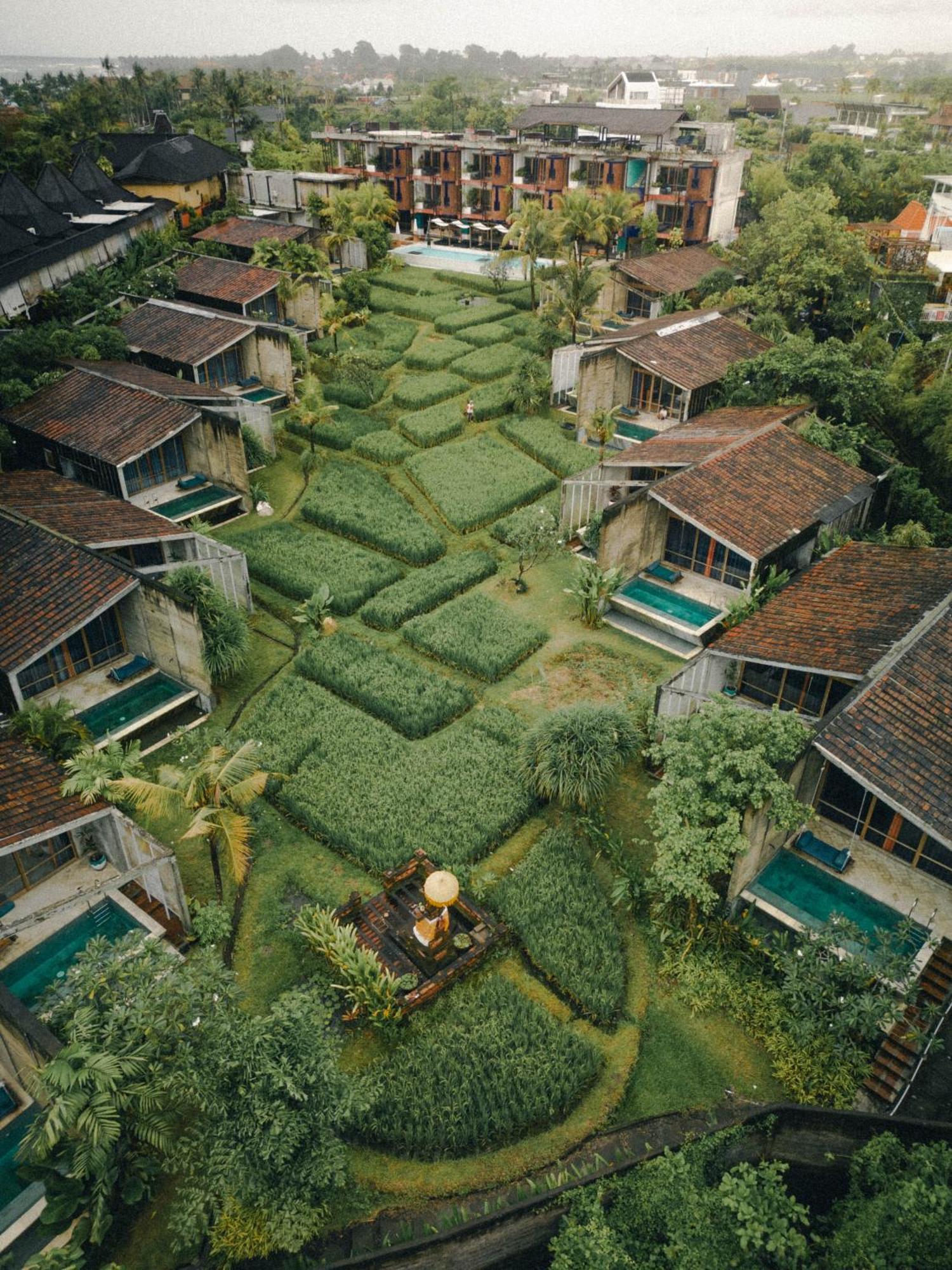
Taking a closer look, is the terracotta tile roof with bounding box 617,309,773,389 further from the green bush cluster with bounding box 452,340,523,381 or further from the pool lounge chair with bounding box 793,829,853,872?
the pool lounge chair with bounding box 793,829,853,872

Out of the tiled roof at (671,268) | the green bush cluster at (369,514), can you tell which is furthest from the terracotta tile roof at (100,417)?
the tiled roof at (671,268)

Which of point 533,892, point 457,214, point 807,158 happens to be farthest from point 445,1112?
point 807,158

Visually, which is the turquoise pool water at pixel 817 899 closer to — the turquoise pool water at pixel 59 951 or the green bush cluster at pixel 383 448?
the turquoise pool water at pixel 59 951

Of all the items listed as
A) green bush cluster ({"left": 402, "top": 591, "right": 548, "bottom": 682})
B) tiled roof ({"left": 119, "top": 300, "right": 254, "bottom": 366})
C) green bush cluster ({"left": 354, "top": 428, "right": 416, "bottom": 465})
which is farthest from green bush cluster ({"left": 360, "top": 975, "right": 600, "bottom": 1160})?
tiled roof ({"left": 119, "top": 300, "right": 254, "bottom": 366})

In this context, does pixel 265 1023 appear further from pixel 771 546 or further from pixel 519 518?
pixel 519 518

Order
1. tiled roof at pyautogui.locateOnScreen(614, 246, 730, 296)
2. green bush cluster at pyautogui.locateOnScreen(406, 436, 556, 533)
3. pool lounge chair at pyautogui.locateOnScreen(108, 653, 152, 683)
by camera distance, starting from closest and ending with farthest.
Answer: pool lounge chair at pyautogui.locateOnScreen(108, 653, 152, 683) < green bush cluster at pyautogui.locateOnScreen(406, 436, 556, 533) < tiled roof at pyautogui.locateOnScreen(614, 246, 730, 296)
